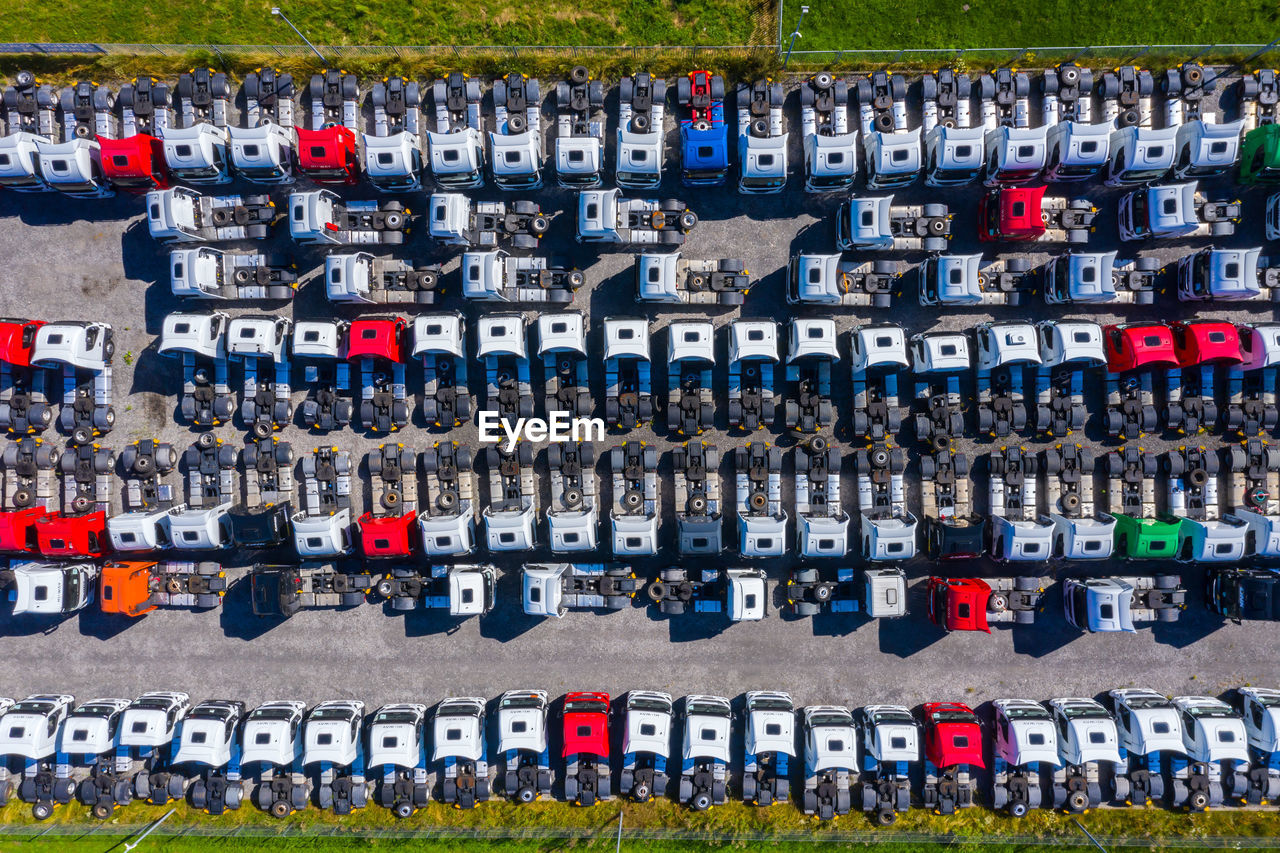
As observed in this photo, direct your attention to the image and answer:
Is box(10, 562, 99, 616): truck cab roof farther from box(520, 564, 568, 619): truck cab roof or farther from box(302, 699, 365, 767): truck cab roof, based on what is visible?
box(520, 564, 568, 619): truck cab roof

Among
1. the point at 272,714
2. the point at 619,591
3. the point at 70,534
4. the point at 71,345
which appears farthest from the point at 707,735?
the point at 71,345

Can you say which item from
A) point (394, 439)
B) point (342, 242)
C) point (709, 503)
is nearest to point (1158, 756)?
point (709, 503)

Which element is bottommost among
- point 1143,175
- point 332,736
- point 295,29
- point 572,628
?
point 332,736

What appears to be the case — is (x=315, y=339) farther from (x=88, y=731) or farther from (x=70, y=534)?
(x=88, y=731)

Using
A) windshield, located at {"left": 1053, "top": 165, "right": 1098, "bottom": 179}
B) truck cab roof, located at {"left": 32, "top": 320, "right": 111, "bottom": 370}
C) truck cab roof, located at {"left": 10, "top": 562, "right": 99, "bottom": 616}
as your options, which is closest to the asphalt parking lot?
truck cab roof, located at {"left": 32, "top": 320, "right": 111, "bottom": 370}

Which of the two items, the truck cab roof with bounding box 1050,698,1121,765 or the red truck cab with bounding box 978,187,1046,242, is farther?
the truck cab roof with bounding box 1050,698,1121,765

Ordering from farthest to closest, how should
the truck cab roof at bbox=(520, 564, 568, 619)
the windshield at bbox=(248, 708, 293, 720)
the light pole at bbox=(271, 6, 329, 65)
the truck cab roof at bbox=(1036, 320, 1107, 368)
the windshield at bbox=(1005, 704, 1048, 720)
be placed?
1. the light pole at bbox=(271, 6, 329, 65)
2. the windshield at bbox=(248, 708, 293, 720)
3. the windshield at bbox=(1005, 704, 1048, 720)
4. the truck cab roof at bbox=(520, 564, 568, 619)
5. the truck cab roof at bbox=(1036, 320, 1107, 368)
